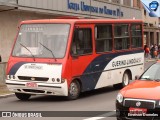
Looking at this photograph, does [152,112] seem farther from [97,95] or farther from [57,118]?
[97,95]

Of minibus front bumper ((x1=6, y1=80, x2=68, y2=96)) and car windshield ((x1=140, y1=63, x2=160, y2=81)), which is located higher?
car windshield ((x1=140, y1=63, x2=160, y2=81))

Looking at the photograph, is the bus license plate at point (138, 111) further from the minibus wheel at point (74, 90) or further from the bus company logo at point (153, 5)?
the bus company logo at point (153, 5)

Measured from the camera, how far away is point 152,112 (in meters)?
A: 8.29

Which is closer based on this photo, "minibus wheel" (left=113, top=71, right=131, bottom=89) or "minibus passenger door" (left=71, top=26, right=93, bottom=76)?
"minibus passenger door" (left=71, top=26, right=93, bottom=76)

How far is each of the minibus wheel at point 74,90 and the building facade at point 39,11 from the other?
12.9 metres

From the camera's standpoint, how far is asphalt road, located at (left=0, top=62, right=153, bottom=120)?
10.9 metres

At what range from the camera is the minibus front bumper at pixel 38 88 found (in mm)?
13289

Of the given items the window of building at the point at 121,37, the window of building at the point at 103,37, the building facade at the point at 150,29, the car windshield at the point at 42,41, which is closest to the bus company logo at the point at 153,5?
the building facade at the point at 150,29

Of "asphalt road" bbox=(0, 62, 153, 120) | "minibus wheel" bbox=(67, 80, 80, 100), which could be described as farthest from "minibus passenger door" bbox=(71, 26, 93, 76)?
"asphalt road" bbox=(0, 62, 153, 120)

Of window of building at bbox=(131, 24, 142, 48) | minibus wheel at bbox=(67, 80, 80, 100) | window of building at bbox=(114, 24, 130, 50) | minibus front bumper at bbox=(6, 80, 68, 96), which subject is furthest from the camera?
window of building at bbox=(131, 24, 142, 48)

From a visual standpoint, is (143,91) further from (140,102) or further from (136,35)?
(136,35)

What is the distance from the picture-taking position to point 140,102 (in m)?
8.44

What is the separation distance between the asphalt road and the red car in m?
1.62

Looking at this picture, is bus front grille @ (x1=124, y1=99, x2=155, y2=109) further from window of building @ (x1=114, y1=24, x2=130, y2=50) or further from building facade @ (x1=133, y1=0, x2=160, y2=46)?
building facade @ (x1=133, y1=0, x2=160, y2=46)
